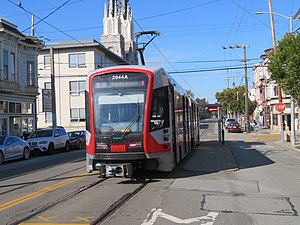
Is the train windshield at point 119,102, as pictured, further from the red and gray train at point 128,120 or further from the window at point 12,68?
the window at point 12,68

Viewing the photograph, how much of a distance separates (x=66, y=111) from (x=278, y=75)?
34183 mm

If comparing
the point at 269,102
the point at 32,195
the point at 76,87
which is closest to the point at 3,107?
the point at 76,87

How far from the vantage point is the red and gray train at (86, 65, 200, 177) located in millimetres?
10742

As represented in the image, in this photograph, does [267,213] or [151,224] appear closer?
[151,224]

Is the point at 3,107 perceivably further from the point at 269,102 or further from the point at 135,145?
the point at 269,102

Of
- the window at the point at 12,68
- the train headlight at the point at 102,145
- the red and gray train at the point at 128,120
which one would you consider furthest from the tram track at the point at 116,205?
the window at the point at 12,68

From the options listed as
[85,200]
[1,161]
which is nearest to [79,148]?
[1,161]

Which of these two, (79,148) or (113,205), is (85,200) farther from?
(79,148)

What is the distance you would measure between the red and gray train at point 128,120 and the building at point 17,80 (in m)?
19.9

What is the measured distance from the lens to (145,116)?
10766 mm

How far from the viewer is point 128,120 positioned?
10898mm

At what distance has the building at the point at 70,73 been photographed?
50.4 meters

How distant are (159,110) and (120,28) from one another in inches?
2952

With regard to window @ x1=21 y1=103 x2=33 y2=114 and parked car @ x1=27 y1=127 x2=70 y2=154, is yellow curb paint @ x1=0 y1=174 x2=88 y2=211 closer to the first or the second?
parked car @ x1=27 y1=127 x2=70 y2=154
